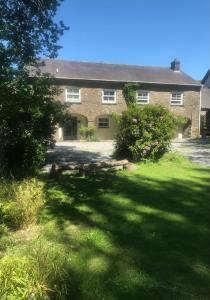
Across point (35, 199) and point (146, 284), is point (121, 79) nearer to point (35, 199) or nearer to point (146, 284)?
point (35, 199)

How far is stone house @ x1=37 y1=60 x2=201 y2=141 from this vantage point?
108 ft

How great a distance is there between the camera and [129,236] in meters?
6.23

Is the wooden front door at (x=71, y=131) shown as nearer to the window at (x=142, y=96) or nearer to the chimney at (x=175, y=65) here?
the window at (x=142, y=96)

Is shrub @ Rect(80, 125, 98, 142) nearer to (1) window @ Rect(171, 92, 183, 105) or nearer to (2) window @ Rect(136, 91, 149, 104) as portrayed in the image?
(2) window @ Rect(136, 91, 149, 104)

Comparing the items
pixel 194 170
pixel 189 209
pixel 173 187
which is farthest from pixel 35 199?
pixel 194 170

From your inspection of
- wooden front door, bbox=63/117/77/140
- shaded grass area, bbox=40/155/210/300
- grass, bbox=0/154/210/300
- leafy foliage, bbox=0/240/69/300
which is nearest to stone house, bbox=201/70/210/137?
wooden front door, bbox=63/117/77/140

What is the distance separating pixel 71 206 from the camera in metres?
8.15

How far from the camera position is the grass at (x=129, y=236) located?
4504 millimetres

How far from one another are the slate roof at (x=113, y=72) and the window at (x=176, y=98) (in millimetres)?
1094

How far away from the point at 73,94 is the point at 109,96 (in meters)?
3.44

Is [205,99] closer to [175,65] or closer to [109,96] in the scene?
[175,65]

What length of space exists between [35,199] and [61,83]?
26167 mm

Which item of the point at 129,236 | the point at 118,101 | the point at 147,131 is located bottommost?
the point at 129,236

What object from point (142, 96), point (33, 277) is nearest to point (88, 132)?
point (142, 96)
